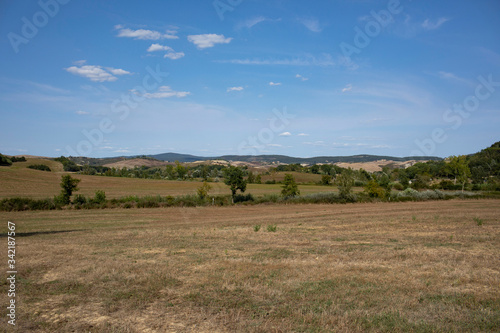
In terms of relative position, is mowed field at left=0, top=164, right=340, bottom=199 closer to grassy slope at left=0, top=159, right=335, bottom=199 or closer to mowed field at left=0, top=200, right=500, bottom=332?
grassy slope at left=0, top=159, right=335, bottom=199

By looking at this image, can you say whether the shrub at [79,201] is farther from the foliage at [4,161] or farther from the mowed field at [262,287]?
the foliage at [4,161]

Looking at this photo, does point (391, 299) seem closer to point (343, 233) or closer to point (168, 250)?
point (168, 250)

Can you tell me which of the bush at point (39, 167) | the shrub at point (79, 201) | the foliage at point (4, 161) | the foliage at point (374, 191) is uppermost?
the foliage at point (4, 161)

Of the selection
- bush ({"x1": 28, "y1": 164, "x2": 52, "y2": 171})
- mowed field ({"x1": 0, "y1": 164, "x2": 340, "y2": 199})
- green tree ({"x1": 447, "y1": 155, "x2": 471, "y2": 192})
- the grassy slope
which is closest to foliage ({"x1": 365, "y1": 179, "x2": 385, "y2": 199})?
mowed field ({"x1": 0, "y1": 164, "x2": 340, "y2": 199})

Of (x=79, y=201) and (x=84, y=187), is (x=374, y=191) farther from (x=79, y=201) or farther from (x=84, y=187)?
(x=84, y=187)

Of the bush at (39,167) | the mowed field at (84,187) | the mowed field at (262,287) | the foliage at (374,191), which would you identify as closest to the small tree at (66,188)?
the mowed field at (84,187)

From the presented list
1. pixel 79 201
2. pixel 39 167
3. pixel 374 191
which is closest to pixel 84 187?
pixel 79 201

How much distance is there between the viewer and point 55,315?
22.6ft

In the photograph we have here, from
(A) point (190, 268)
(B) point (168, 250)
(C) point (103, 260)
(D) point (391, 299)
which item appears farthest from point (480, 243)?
(C) point (103, 260)

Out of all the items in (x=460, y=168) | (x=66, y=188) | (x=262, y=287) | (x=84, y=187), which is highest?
(x=460, y=168)

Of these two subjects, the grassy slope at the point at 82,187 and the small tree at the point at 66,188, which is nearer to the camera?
the small tree at the point at 66,188

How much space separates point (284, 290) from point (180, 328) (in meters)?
2.97

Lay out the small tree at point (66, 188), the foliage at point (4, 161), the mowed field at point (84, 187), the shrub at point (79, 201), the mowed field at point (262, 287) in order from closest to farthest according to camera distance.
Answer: the mowed field at point (262, 287) → the small tree at point (66, 188) → the shrub at point (79, 201) → the mowed field at point (84, 187) → the foliage at point (4, 161)

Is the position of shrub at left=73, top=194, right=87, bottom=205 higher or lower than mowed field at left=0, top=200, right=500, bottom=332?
lower
